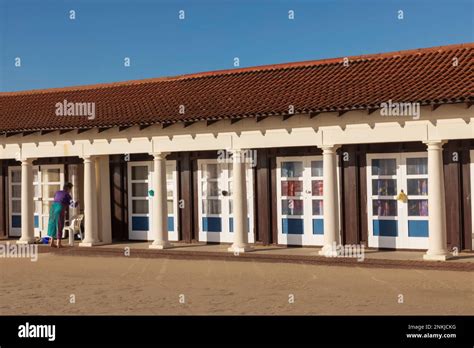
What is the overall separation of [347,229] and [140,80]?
8881mm

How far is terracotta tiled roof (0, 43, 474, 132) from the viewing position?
50.3 feet

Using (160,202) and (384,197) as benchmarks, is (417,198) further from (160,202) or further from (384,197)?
(160,202)

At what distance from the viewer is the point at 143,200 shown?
2045cm

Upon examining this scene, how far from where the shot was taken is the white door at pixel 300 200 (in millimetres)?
17781

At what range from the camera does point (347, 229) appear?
17312mm

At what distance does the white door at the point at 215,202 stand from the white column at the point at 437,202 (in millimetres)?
5344

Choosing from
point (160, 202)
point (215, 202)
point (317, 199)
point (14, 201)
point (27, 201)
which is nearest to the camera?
point (317, 199)

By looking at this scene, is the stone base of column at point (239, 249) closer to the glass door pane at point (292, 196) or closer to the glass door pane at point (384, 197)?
the glass door pane at point (292, 196)

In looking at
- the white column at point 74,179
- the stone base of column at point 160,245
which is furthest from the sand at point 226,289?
the white column at point 74,179

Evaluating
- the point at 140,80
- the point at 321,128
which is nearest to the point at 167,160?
the point at 140,80
